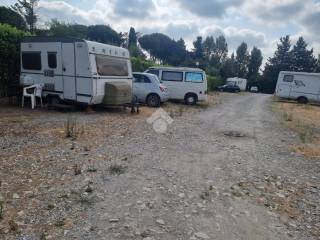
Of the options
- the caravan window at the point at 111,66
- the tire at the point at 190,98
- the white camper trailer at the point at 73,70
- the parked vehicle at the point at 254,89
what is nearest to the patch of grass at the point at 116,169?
the white camper trailer at the point at 73,70

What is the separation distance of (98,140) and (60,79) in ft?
17.7

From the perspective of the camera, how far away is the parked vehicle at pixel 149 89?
16.8m

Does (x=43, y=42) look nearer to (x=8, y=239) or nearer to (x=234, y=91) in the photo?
(x=8, y=239)

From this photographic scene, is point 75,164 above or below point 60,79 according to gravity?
below

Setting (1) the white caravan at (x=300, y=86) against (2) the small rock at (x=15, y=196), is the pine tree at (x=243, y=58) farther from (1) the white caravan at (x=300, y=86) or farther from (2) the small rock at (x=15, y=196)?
(2) the small rock at (x=15, y=196)

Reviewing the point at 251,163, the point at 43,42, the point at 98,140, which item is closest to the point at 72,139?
the point at 98,140

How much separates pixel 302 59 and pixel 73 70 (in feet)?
238

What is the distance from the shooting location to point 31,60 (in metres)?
13.4

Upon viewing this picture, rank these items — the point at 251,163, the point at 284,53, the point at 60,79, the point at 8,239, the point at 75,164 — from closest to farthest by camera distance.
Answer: the point at 8,239, the point at 75,164, the point at 251,163, the point at 60,79, the point at 284,53

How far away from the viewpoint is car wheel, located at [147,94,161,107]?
1692 centimetres

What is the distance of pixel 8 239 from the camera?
3854 mm

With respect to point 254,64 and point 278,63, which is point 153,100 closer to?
point 278,63

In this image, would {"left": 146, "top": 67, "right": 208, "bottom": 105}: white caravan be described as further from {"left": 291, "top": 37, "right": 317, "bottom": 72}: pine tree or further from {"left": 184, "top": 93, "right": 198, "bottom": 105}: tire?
{"left": 291, "top": 37, "right": 317, "bottom": 72}: pine tree

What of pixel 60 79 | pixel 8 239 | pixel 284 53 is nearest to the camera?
pixel 8 239
